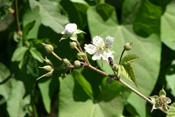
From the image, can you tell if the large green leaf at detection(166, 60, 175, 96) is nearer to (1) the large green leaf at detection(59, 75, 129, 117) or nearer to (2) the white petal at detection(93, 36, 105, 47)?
(1) the large green leaf at detection(59, 75, 129, 117)

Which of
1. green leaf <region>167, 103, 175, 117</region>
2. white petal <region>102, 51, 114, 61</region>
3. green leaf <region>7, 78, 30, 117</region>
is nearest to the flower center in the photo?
green leaf <region>167, 103, 175, 117</region>

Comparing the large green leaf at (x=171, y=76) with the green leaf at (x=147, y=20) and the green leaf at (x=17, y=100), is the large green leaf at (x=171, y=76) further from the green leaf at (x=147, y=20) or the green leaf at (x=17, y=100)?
the green leaf at (x=17, y=100)

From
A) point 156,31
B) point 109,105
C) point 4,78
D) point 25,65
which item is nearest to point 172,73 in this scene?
point 156,31

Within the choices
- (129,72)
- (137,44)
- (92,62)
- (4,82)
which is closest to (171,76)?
(137,44)

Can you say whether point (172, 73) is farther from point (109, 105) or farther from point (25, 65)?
point (25, 65)

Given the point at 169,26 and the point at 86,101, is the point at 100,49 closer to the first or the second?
the point at 86,101

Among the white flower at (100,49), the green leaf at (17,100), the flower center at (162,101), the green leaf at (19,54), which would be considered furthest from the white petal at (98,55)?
the green leaf at (17,100)
